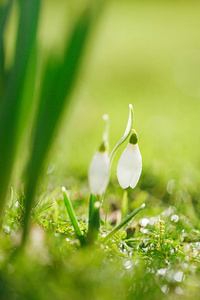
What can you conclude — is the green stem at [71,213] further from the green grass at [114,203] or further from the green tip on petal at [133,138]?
the green tip on petal at [133,138]

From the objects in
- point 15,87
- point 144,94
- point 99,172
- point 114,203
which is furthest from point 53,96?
point 144,94

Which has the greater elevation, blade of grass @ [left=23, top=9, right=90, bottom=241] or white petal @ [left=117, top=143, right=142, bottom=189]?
blade of grass @ [left=23, top=9, right=90, bottom=241]

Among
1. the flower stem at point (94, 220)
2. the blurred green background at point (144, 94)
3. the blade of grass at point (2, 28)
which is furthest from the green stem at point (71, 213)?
the blade of grass at point (2, 28)

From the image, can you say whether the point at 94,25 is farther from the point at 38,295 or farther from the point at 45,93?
the point at 38,295

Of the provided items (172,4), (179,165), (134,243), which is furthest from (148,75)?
(172,4)

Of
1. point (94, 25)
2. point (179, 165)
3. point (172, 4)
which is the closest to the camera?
point (94, 25)

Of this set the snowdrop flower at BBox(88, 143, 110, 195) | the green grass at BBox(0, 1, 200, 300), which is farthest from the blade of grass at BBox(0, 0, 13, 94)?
the snowdrop flower at BBox(88, 143, 110, 195)

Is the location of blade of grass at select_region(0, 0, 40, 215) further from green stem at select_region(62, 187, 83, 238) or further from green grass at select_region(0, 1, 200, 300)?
green stem at select_region(62, 187, 83, 238)
